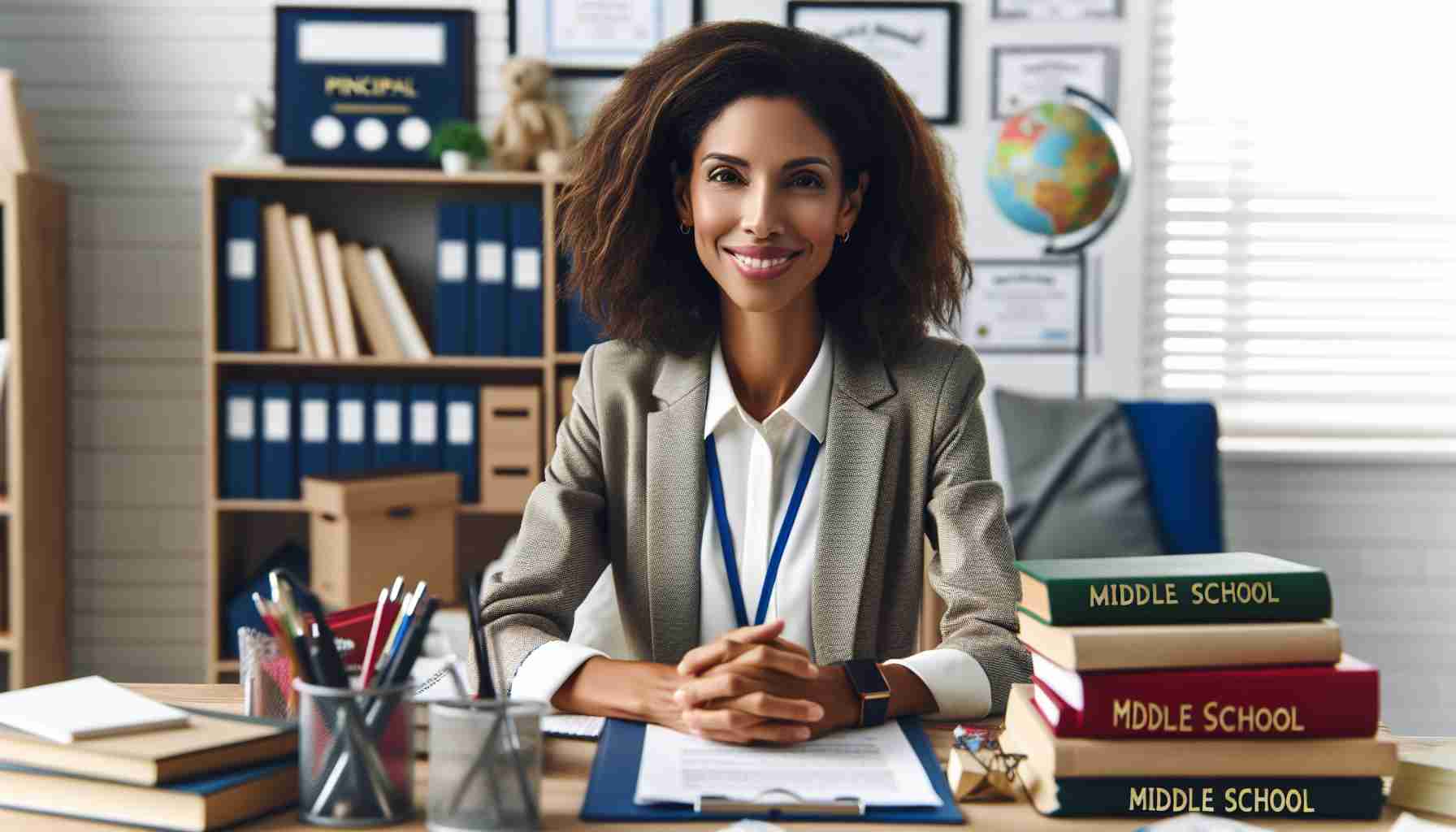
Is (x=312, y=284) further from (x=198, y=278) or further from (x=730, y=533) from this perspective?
(x=730, y=533)

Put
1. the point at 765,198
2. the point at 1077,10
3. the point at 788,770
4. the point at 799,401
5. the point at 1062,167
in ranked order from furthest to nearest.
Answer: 1. the point at 1077,10
2. the point at 1062,167
3. the point at 799,401
4. the point at 765,198
5. the point at 788,770

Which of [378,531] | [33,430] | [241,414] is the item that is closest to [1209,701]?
[378,531]

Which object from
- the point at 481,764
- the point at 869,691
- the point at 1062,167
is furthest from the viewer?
the point at 1062,167

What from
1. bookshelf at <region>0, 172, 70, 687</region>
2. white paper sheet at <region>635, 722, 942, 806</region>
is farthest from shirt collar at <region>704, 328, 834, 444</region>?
bookshelf at <region>0, 172, 70, 687</region>

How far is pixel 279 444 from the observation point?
317 centimetres

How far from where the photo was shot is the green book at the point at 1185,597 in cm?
89

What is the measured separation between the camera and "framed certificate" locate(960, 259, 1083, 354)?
3.44 m

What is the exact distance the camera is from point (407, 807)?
864mm

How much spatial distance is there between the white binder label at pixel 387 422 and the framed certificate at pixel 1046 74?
69.5 inches

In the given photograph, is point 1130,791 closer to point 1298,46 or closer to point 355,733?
point 355,733

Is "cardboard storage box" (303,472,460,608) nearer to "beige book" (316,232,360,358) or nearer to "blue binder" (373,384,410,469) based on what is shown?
"blue binder" (373,384,410,469)

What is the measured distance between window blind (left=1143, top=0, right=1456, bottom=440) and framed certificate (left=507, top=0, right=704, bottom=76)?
1323mm

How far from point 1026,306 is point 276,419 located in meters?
1.98

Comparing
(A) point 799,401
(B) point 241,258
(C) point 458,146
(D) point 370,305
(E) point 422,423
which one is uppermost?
(C) point 458,146
